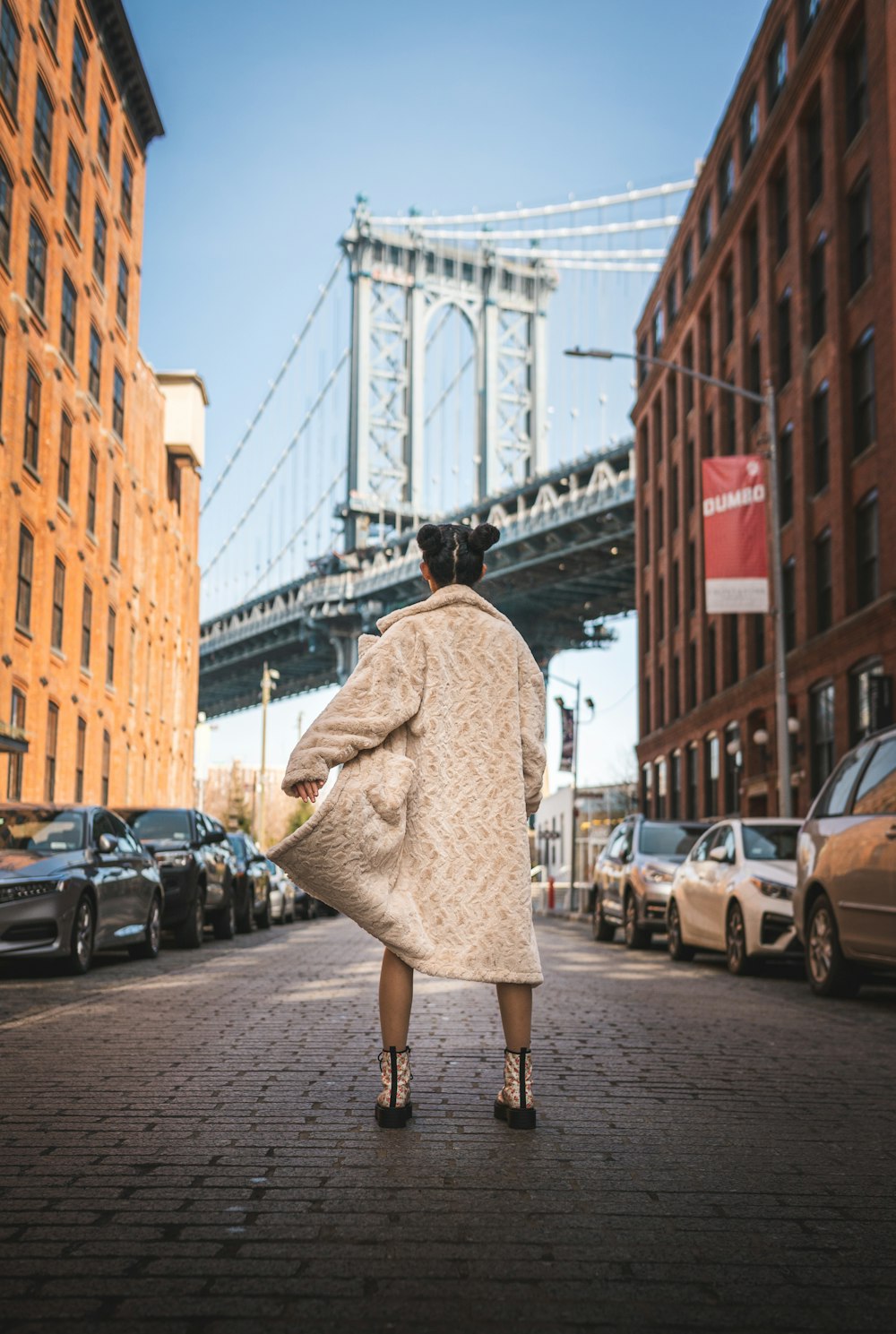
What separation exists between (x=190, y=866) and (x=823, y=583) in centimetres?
1781

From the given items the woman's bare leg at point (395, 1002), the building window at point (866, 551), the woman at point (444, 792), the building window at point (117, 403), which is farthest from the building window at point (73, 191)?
the woman's bare leg at point (395, 1002)

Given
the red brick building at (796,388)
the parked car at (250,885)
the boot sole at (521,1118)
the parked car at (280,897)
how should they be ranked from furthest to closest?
the red brick building at (796,388) < the parked car at (280,897) < the parked car at (250,885) < the boot sole at (521,1118)

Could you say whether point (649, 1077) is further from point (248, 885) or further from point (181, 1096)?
point (248, 885)

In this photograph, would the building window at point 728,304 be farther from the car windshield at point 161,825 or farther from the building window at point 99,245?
the car windshield at point 161,825

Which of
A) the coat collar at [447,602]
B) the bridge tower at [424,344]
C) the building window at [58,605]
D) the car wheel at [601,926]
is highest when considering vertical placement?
the bridge tower at [424,344]

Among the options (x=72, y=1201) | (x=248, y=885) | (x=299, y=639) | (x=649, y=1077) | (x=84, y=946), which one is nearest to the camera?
(x=72, y=1201)

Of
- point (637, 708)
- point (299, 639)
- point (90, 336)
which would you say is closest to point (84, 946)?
point (90, 336)

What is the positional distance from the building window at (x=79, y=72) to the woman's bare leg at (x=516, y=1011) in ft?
101

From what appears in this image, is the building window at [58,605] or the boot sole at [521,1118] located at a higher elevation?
the building window at [58,605]

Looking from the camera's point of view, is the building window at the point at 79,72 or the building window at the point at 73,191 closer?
the building window at the point at 73,191

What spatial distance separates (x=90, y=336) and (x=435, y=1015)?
1084 inches

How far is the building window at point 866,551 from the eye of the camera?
27.1 meters

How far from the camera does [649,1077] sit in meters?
6.38

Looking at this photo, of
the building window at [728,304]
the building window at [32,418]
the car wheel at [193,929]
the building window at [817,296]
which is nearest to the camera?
the car wheel at [193,929]
